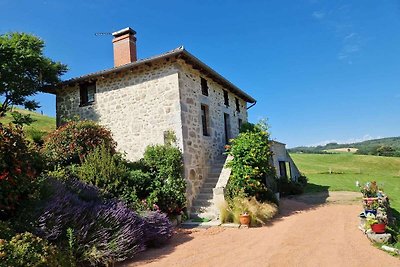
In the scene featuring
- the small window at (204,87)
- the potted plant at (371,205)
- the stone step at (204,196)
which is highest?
the small window at (204,87)

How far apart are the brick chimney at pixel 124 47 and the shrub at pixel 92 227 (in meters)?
7.34

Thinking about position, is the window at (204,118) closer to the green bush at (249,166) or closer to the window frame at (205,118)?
the window frame at (205,118)

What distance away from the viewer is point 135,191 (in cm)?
778

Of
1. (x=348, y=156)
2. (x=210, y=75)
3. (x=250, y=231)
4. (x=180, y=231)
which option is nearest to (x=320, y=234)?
(x=250, y=231)

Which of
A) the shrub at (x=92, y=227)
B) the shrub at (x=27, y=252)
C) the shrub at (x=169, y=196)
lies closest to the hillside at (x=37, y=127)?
the shrub at (x=169, y=196)

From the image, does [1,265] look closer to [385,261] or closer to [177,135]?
[385,261]

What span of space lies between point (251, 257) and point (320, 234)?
2.65m

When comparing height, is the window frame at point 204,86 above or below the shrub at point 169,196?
above

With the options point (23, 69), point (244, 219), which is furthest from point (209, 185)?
point (23, 69)

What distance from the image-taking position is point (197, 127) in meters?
10.9

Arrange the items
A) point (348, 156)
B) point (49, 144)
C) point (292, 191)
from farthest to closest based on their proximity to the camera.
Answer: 1. point (348, 156)
2. point (292, 191)
3. point (49, 144)

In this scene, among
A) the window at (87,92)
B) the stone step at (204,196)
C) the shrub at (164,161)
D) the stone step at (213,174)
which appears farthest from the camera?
the window at (87,92)

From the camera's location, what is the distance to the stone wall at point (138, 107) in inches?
396

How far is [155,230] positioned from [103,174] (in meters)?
2.25
